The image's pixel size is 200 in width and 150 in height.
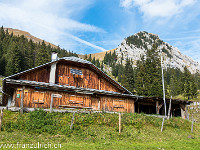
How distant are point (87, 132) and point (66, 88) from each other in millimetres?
7704

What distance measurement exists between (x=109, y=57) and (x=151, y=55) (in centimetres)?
12066

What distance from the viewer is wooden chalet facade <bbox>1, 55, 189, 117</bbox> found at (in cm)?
1867

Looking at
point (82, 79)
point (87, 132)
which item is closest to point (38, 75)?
point (82, 79)

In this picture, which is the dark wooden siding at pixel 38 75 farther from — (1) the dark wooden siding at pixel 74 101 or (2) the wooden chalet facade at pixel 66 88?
(1) the dark wooden siding at pixel 74 101

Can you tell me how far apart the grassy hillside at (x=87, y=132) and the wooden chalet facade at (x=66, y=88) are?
3.49 m

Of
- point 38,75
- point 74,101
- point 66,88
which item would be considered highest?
point 38,75

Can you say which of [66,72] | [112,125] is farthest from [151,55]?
[112,125]

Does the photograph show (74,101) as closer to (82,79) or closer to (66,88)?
(66,88)

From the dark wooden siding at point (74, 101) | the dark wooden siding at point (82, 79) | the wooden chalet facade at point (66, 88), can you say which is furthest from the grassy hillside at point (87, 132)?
the dark wooden siding at point (82, 79)

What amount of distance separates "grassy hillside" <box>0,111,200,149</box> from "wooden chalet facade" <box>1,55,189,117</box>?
3.49m

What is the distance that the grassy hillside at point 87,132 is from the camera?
11289 mm

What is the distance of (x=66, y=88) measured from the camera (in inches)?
786

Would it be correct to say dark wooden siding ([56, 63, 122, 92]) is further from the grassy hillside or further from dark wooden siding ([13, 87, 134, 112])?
the grassy hillside

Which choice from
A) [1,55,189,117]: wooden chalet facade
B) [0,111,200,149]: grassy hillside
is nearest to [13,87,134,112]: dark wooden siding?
[1,55,189,117]: wooden chalet facade
